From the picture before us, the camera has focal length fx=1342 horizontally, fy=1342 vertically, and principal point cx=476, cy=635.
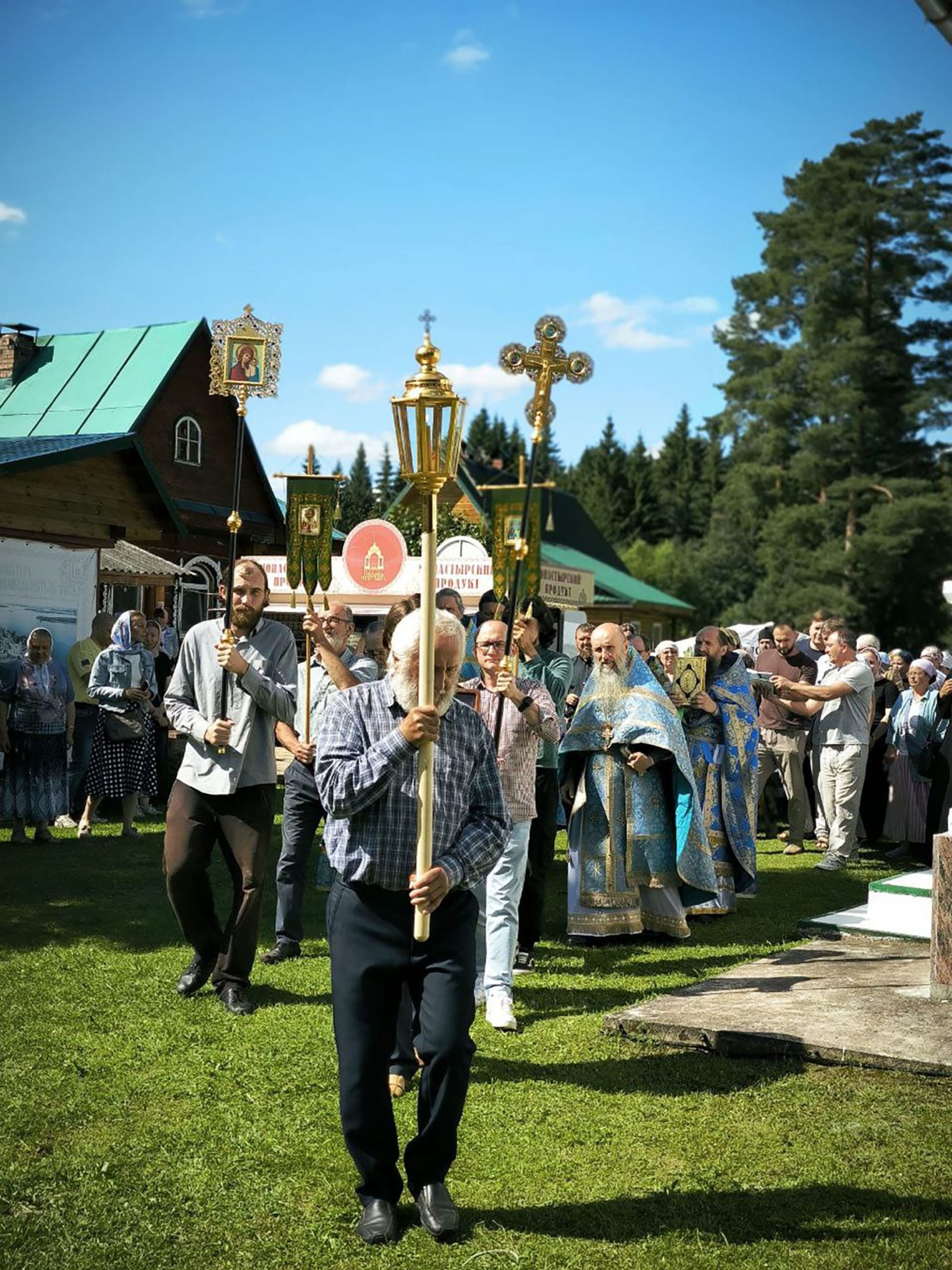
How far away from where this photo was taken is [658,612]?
52500 mm

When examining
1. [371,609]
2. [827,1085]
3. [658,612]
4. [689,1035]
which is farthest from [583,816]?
[658,612]

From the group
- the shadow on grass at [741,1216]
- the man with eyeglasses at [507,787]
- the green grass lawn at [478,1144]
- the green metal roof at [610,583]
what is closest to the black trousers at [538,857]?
the green grass lawn at [478,1144]

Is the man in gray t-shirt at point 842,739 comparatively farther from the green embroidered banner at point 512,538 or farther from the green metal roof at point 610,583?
the green metal roof at point 610,583

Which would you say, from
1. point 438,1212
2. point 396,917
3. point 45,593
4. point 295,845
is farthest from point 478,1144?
point 45,593

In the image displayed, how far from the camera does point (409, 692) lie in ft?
13.6

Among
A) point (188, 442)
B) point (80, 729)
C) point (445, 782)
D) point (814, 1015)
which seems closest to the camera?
point (445, 782)

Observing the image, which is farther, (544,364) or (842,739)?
(842,739)

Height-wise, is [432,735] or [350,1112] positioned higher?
[432,735]

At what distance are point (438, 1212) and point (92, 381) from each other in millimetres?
25479

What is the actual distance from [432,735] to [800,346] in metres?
44.4

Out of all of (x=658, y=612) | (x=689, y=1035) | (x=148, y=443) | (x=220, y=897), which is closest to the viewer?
(x=689, y=1035)

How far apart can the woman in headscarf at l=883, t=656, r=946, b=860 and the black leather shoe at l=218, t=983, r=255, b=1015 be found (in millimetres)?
7672

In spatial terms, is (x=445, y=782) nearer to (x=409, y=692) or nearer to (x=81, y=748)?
(x=409, y=692)

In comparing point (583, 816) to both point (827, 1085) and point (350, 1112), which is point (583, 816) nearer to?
point (827, 1085)
